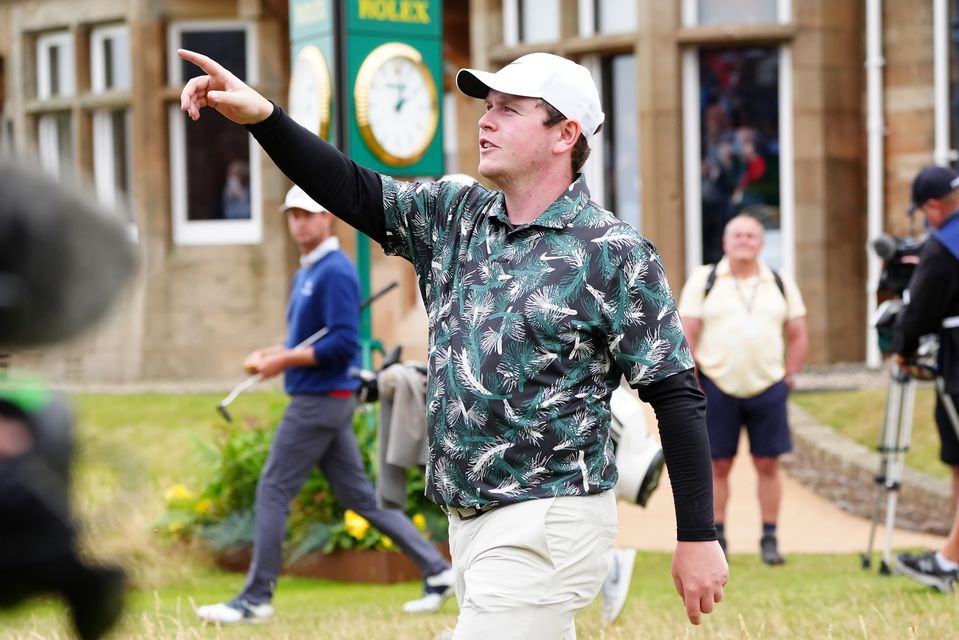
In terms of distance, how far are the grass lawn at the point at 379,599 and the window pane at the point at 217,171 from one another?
9.89 m

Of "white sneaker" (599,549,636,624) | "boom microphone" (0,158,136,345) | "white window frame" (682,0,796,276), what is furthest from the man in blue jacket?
"white window frame" (682,0,796,276)

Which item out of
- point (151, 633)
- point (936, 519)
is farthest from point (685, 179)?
point (151, 633)

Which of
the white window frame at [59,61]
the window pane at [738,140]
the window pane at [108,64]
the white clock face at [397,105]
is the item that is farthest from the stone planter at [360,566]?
the white window frame at [59,61]

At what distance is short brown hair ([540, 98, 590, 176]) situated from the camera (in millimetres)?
3811

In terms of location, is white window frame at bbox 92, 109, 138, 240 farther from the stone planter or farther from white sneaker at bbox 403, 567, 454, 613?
white sneaker at bbox 403, 567, 454, 613

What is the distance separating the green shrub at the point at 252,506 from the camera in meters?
8.71

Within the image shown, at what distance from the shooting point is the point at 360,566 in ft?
28.6

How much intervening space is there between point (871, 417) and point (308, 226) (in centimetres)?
690

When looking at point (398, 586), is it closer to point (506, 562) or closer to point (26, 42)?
point (506, 562)

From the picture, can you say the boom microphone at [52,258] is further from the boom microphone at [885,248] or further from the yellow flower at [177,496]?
the yellow flower at [177,496]

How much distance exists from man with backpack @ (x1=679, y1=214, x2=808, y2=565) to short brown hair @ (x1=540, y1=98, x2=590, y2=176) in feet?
16.7

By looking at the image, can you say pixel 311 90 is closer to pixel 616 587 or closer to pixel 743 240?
pixel 743 240

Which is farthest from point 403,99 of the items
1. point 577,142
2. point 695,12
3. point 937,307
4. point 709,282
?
point 695,12

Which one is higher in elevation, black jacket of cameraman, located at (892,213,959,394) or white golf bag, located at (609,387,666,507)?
black jacket of cameraman, located at (892,213,959,394)
